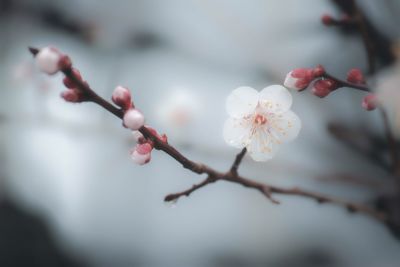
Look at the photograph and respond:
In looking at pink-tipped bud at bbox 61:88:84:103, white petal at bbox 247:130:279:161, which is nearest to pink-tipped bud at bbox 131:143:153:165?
pink-tipped bud at bbox 61:88:84:103

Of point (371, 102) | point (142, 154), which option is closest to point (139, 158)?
point (142, 154)

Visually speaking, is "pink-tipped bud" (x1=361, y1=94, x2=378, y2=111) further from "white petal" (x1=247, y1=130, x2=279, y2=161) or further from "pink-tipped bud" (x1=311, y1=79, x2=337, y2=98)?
"white petal" (x1=247, y1=130, x2=279, y2=161)

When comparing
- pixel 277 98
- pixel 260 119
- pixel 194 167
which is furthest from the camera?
pixel 260 119

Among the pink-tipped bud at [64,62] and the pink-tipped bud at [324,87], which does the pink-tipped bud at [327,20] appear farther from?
the pink-tipped bud at [64,62]

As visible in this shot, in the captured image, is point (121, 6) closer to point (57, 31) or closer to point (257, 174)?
point (57, 31)

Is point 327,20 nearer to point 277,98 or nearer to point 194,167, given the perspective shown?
point 277,98

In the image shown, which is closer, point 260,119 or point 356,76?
point 356,76
